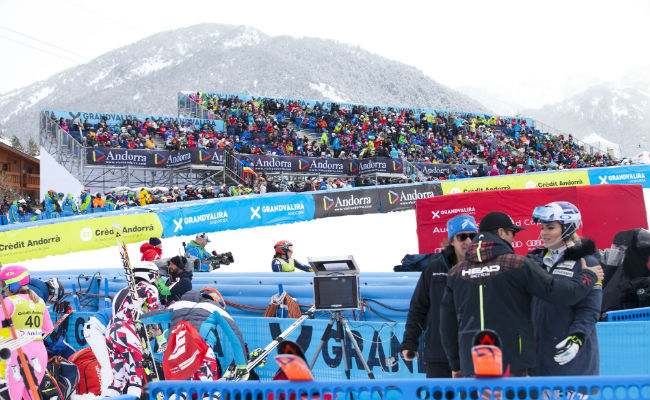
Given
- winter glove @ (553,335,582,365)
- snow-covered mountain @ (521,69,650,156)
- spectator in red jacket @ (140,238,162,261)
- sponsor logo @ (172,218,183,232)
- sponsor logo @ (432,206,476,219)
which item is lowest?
winter glove @ (553,335,582,365)

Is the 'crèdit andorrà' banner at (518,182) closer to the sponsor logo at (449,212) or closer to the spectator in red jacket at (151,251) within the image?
the sponsor logo at (449,212)

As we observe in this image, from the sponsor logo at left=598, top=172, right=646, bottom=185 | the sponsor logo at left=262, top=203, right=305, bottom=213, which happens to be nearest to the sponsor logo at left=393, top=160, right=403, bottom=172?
the sponsor logo at left=598, top=172, right=646, bottom=185

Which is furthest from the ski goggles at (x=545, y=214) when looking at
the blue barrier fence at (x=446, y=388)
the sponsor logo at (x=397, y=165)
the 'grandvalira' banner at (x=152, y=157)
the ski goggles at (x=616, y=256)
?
the sponsor logo at (x=397, y=165)

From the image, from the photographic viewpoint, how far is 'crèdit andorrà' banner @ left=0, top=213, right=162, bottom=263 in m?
15.6

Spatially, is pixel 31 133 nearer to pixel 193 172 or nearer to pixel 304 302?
pixel 193 172

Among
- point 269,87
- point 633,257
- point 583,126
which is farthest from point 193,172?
point 583,126

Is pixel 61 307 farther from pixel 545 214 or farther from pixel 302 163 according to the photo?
pixel 302 163

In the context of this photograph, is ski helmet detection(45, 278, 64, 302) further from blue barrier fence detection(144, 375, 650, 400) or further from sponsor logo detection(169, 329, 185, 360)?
blue barrier fence detection(144, 375, 650, 400)

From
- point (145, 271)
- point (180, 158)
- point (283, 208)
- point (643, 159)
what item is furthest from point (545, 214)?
point (643, 159)

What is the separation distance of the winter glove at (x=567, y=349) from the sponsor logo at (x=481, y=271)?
526 millimetres

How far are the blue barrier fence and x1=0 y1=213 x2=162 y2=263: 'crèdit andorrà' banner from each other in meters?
14.3

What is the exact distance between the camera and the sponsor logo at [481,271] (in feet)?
11.7

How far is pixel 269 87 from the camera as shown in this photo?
155 meters

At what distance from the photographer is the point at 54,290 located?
8898 mm
